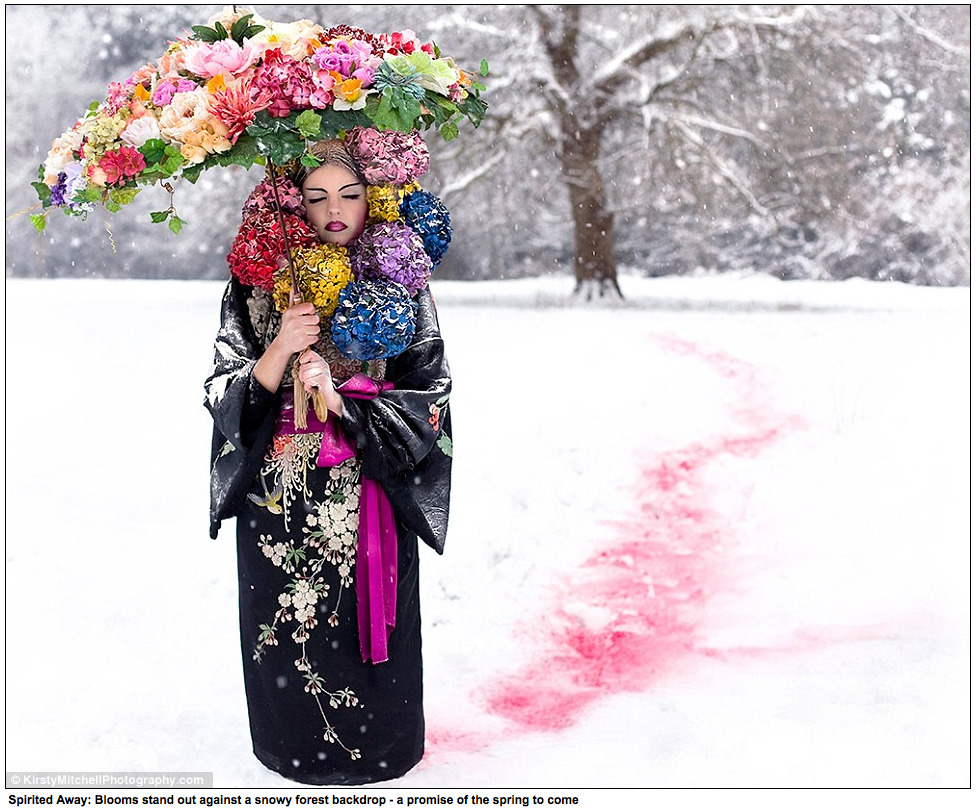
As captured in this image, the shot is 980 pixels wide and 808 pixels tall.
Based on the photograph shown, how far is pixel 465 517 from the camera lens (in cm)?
726

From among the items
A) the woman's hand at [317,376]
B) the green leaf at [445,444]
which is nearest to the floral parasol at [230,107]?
the woman's hand at [317,376]

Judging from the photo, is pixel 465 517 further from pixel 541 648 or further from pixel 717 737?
pixel 717 737

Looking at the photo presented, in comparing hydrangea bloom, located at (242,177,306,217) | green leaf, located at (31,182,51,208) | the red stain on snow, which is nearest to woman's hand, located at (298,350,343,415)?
hydrangea bloom, located at (242,177,306,217)

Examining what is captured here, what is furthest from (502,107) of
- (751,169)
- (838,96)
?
(838,96)

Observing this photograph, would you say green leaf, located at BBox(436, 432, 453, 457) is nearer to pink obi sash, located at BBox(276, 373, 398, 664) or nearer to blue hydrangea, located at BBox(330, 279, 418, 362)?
pink obi sash, located at BBox(276, 373, 398, 664)

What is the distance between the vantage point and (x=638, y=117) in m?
14.4

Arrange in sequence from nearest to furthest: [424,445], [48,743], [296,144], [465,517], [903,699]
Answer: [296,144], [424,445], [48,743], [903,699], [465,517]

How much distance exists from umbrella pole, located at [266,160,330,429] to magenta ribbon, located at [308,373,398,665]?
8 centimetres

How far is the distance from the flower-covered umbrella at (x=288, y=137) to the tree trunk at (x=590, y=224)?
10751 millimetres

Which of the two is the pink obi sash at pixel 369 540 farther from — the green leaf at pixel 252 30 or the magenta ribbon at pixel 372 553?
the green leaf at pixel 252 30

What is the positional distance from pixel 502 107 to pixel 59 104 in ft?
19.7

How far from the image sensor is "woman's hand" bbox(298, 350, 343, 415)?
11.7 feet

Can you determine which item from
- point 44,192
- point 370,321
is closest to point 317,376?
point 370,321

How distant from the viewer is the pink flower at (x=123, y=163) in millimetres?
3396
